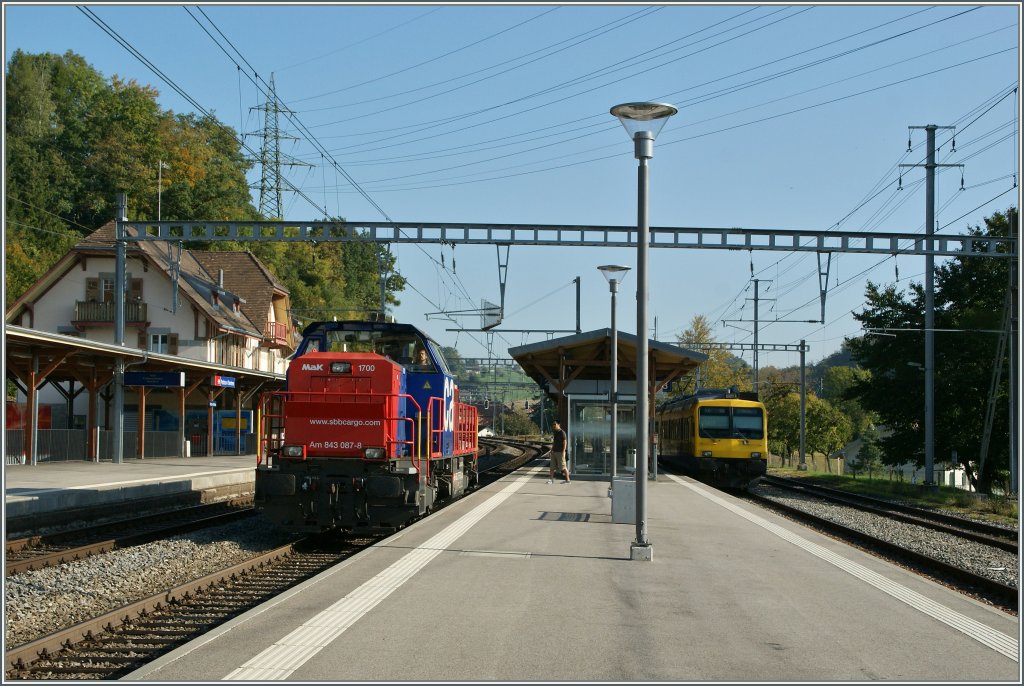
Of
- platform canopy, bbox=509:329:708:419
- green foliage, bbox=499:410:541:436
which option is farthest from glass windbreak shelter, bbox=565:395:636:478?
green foliage, bbox=499:410:541:436

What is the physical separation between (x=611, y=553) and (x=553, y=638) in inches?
190

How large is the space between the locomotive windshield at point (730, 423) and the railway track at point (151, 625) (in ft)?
65.5

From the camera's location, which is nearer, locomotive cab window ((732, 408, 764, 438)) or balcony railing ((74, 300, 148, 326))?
locomotive cab window ((732, 408, 764, 438))

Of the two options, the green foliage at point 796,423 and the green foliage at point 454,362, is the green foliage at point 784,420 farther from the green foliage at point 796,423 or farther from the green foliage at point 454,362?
the green foliage at point 454,362

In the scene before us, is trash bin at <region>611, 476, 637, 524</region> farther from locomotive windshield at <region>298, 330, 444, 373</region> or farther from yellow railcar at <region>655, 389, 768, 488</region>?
yellow railcar at <region>655, 389, 768, 488</region>

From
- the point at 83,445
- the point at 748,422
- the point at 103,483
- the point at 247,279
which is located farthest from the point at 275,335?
the point at 103,483

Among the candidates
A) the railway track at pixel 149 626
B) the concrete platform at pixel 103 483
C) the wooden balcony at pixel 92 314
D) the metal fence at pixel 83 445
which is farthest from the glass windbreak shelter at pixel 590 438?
the wooden balcony at pixel 92 314

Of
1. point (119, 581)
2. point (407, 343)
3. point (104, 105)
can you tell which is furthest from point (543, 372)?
point (104, 105)

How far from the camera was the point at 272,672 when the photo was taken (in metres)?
5.86

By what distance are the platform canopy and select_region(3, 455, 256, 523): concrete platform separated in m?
9.39

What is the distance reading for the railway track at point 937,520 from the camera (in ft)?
56.5

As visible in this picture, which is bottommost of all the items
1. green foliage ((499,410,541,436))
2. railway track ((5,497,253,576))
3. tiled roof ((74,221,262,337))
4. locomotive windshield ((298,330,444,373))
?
green foliage ((499,410,541,436))

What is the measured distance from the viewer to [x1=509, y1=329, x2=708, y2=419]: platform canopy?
27.1 metres

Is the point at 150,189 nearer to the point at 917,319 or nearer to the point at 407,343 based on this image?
the point at 917,319
